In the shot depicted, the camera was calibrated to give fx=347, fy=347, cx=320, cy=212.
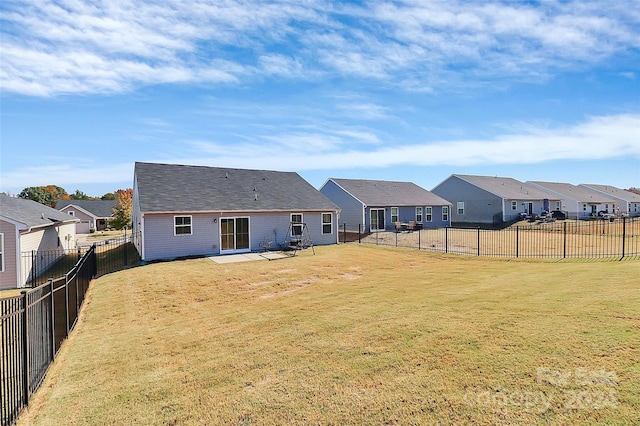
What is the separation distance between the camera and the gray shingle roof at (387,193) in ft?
112

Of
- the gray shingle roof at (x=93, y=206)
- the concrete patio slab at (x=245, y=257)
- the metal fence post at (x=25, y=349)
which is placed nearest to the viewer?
the metal fence post at (x=25, y=349)

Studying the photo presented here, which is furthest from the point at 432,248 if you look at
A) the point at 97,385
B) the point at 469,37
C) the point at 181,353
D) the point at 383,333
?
the point at 97,385

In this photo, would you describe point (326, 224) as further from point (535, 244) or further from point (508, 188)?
point (508, 188)

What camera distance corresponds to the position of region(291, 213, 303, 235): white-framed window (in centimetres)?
2339

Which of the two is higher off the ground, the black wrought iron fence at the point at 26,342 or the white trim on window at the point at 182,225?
the white trim on window at the point at 182,225

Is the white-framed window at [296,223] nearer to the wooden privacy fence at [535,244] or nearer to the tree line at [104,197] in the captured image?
the wooden privacy fence at [535,244]

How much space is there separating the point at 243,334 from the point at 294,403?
10.8 feet

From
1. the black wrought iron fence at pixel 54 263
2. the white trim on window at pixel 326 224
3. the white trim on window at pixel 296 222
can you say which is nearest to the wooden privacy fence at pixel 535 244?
the white trim on window at pixel 326 224

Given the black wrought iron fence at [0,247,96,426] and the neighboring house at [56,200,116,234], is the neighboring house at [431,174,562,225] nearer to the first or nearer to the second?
the black wrought iron fence at [0,247,96,426]

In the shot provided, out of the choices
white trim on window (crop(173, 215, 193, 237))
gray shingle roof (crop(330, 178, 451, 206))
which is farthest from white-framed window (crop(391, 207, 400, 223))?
white trim on window (crop(173, 215, 193, 237))

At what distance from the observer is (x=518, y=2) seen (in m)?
11.9

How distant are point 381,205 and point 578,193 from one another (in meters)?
44.8

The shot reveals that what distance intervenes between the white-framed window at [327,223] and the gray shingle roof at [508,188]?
26962mm

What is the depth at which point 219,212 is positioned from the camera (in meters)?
20.5
